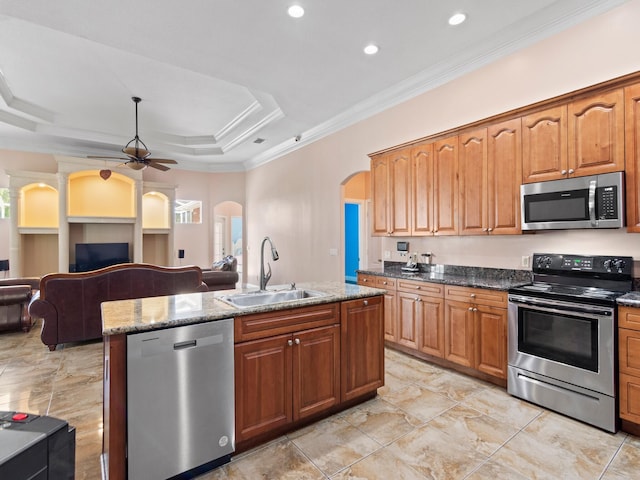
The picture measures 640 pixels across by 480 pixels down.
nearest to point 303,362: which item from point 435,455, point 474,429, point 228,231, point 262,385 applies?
point 262,385

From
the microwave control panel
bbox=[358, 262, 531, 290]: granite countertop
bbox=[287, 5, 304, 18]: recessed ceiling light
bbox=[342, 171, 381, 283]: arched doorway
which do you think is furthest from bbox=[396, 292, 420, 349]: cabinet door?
bbox=[342, 171, 381, 283]: arched doorway

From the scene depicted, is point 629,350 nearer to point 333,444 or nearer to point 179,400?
point 333,444

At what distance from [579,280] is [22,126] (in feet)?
27.0

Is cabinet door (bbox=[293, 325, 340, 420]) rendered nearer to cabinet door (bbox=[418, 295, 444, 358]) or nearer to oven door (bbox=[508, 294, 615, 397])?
cabinet door (bbox=[418, 295, 444, 358])

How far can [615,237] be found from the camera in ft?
8.66

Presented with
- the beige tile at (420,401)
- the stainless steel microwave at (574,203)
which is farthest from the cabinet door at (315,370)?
the stainless steel microwave at (574,203)

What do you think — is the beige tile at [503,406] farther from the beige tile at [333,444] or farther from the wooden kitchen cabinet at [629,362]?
the beige tile at [333,444]

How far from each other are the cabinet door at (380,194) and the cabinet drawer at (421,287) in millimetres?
815

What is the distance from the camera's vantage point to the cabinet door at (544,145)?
2.70m

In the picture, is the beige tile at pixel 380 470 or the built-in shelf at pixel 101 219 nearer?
the beige tile at pixel 380 470

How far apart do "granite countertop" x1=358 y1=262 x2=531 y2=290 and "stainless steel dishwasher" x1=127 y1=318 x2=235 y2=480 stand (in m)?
2.25

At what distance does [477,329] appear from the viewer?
120 inches

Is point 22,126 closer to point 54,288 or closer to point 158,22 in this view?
point 54,288

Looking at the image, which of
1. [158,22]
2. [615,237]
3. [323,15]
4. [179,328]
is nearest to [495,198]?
[615,237]
